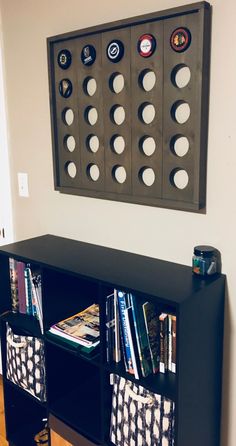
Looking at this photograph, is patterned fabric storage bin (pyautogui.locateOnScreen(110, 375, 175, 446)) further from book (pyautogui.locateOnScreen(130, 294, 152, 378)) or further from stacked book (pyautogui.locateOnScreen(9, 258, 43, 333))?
stacked book (pyautogui.locateOnScreen(9, 258, 43, 333))

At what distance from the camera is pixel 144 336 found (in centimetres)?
152

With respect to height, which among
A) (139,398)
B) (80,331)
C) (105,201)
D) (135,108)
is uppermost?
(135,108)

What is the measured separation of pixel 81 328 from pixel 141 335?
349 millimetres

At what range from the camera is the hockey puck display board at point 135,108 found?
149cm

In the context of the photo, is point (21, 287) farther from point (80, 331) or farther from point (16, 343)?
point (80, 331)

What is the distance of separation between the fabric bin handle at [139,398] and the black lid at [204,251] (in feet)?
1.64

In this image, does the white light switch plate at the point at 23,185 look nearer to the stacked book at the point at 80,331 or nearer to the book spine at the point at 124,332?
the stacked book at the point at 80,331

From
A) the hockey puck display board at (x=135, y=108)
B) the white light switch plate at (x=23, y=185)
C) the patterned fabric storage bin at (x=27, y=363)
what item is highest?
the hockey puck display board at (x=135, y=108)

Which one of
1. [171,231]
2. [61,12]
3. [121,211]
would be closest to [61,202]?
[121,211]

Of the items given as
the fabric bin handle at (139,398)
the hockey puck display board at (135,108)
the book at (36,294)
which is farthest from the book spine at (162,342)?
the book at (36,294)

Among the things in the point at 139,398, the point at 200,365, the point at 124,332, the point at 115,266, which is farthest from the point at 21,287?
the point at 200,365

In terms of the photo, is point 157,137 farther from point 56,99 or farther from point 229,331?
point 229,331

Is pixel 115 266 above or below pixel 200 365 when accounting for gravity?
above

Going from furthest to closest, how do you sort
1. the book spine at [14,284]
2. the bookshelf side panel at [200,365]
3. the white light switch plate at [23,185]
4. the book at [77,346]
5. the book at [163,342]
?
the white light switch plate at [23,185]
the book spine at [14,284]
the book at [77,346]
the book at [163,342]
the bookshelf side panel at [200,365]
